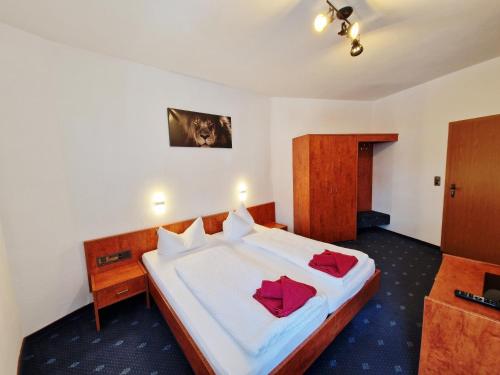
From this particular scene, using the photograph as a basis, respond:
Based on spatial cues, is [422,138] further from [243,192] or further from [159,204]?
[159,204]

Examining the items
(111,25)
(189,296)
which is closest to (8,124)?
(111,25)

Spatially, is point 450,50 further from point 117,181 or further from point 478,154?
point 117,181

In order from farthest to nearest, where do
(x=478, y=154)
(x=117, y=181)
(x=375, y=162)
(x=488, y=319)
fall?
1. (x=375, y=162)
2. (x=478, y=154)
3. (x=117, y=181)
4. (x=488, y=319)

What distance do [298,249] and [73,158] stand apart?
8.92 feet

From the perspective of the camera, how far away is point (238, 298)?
1669 millimetres

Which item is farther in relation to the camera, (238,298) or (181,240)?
(181,240)

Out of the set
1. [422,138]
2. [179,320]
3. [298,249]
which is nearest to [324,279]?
[298,249]

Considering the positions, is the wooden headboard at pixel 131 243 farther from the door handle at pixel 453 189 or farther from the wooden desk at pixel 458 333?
the door handle at pixel 453 189

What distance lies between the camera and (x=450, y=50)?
2525 mm

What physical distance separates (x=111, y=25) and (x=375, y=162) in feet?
16.7

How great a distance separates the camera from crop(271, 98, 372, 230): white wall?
4.10m

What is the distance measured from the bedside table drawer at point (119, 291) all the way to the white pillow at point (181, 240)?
0.40 metres

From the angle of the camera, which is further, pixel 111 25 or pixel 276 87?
→ pixel 276 87

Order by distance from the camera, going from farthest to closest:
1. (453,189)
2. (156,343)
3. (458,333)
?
(453,189), (156,343), (458,333)
